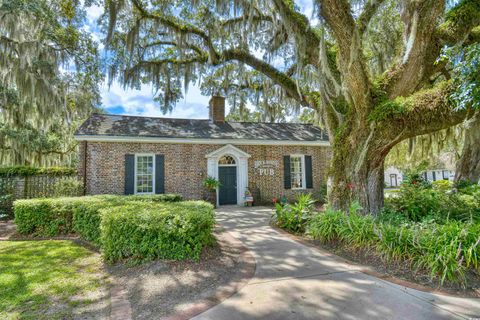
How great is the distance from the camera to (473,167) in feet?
31.6

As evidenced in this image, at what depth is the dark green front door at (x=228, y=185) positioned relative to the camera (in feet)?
36.6

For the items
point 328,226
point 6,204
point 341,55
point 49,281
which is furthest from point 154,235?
point 6,204

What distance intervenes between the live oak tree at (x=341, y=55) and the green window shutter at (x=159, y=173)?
299cm

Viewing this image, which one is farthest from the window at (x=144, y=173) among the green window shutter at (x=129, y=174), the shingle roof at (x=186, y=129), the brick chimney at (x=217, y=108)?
the brick chimney at (x=217, y=108)

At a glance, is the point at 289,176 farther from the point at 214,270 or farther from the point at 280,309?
the point at 280,309

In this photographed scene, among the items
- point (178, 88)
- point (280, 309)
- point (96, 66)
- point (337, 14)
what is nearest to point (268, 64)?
point (337, 14)

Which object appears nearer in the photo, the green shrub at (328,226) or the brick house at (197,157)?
the green shrub at (328,226)

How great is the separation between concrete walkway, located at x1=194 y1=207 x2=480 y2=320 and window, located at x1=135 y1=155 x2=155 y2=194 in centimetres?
732

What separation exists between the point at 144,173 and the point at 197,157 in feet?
7.34

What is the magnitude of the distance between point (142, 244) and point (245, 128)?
9.67m

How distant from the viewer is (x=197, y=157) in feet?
35.7

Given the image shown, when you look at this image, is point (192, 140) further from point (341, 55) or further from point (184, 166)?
point (341, 55)

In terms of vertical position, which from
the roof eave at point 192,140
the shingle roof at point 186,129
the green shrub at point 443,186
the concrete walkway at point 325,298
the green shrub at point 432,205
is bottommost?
the concrete walkway at point 325,298

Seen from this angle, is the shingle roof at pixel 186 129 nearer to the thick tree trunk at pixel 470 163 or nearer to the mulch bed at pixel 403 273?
the thick tree trunk at pixel 470 163
